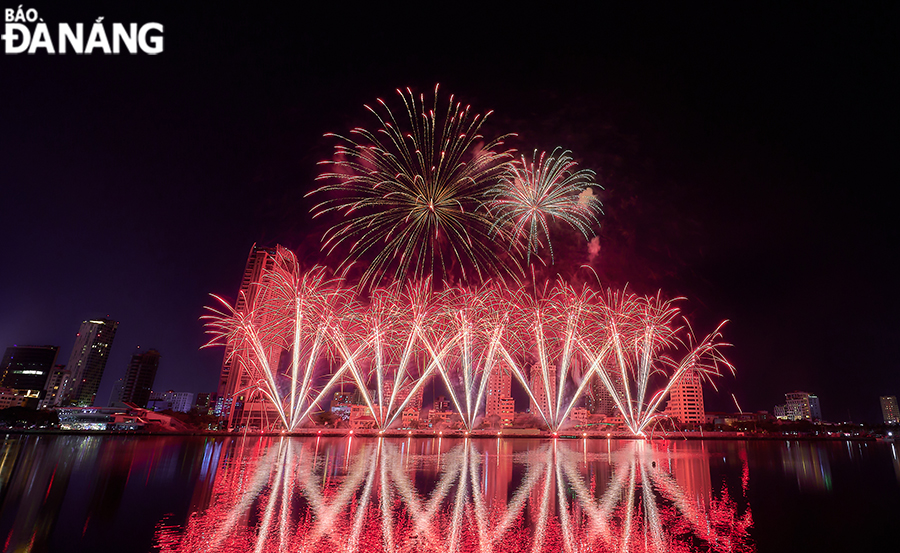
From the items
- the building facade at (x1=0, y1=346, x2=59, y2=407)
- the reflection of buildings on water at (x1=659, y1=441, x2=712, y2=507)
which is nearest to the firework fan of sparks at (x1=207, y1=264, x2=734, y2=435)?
the reflection of buildings on water at (x1=659, y1=441, x2=712, y2=507)

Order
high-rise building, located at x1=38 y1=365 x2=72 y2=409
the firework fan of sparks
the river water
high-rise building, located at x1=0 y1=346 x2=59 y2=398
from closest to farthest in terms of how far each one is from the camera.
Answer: the river water → the firework fan of sparks → high-rise building, located at x1=0 y1=346 x2=59 y2=398 → high-rise building, located at x1=38 y1=365 x2=72 y2=409

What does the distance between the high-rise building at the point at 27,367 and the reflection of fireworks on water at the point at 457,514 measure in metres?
206

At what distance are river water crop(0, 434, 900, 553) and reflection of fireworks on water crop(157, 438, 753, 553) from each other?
0.08 metres

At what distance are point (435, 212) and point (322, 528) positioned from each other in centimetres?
2693

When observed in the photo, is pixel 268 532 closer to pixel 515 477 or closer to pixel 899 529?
pixel 515 477

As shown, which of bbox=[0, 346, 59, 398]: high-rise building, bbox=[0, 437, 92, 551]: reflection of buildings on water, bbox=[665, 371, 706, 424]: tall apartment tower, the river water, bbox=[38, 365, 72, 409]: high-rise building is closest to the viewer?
the river water

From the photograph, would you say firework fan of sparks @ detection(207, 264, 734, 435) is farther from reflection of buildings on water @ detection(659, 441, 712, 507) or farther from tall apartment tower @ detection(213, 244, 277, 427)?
tall apartment tower @ detection(213, 244, 277, 427)

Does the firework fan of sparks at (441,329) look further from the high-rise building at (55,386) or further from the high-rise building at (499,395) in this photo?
the high-rise building at (55,386)

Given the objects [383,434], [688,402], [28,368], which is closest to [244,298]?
[383,434]

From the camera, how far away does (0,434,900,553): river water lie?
546 inches

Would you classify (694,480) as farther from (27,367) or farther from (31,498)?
(27,367)

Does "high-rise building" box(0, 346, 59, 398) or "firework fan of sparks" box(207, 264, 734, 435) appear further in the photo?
"high-rise building" box(0, 346, 59, 398)

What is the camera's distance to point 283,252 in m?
45.2

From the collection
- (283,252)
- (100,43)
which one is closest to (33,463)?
(283,252)
